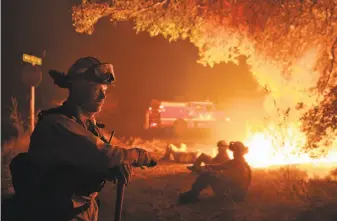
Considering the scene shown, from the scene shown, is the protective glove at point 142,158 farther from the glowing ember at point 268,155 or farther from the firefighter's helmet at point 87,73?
the glowing ember at point 268,155

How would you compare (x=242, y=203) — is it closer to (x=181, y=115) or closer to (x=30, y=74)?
(x=30, y=74)

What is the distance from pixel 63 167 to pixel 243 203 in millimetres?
5012

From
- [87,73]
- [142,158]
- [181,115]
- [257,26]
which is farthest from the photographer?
[181,115]

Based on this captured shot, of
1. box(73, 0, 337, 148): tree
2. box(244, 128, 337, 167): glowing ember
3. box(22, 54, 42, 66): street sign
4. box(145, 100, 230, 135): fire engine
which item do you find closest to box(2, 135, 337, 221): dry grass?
box(73, 0, 337, 148): tree

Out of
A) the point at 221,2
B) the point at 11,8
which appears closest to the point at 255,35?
the point at 221,2

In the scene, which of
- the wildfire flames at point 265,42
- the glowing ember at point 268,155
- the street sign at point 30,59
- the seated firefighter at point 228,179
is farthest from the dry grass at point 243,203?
the street sign at point 30,59

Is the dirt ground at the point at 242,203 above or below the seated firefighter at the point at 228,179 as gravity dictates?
below

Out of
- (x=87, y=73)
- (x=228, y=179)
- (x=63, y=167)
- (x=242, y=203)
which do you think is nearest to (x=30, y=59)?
(x=228, y=179)

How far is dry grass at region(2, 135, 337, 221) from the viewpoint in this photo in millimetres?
5727

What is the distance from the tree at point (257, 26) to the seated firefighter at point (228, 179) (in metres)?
1.64

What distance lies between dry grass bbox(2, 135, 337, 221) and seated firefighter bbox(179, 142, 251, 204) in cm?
17

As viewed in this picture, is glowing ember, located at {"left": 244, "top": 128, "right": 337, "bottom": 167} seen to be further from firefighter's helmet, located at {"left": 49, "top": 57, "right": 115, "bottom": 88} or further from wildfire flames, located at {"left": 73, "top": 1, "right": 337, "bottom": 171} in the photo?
firefighter's helmet, located at {"left": 49, "top": 57, "right": 115, "bottom": 88}

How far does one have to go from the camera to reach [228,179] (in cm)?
634

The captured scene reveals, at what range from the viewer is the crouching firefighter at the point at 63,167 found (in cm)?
200
